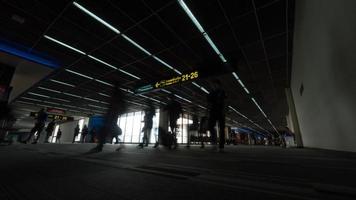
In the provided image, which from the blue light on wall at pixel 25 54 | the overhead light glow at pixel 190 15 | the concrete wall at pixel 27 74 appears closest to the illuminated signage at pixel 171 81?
the overhead light glow at pixel 190 15

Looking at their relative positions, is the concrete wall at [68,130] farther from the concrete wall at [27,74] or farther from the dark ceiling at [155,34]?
the dark ceiling at [155,34]

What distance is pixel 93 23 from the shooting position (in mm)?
4742

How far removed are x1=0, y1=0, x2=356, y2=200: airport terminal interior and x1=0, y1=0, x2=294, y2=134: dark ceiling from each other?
4 cm

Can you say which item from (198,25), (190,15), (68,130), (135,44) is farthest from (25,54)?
(68,130)

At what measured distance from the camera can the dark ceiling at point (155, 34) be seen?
415cm

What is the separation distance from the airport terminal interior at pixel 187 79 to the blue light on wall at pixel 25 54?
0.06m

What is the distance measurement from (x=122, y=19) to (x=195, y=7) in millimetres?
2241

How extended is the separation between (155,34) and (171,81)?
2002mm

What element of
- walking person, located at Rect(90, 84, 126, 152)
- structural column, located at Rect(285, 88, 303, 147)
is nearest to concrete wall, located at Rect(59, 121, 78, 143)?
walking person, located at Rect(90, 84, 126, 152)

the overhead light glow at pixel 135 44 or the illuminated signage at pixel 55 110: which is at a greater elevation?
the overhead light glow at pixel 135 44

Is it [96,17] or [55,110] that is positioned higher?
[96,17]

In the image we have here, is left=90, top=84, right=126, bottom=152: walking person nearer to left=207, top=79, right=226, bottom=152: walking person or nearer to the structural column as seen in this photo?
left=207, top=79, right=226, bottom=152: walking person

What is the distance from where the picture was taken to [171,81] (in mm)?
6430

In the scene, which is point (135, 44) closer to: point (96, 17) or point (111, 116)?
point (96, 17)
